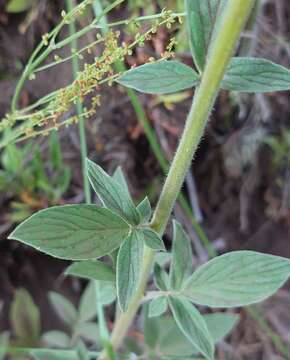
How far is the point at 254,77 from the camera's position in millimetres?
586

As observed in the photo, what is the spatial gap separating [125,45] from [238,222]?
94 centimetres

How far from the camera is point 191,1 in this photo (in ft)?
1.85

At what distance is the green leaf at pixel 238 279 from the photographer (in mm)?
690

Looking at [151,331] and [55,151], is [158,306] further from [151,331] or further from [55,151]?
[55,151]

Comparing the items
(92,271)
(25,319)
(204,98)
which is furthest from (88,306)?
(204,98)

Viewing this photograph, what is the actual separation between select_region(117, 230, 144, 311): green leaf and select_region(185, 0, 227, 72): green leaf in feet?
0.65

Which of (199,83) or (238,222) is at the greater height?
(199,83)

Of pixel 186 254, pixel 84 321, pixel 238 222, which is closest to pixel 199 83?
pixel 186 254

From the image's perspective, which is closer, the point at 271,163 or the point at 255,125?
the point at 255,125

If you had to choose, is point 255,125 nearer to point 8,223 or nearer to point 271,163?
point 271,163

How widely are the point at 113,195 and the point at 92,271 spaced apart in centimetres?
18

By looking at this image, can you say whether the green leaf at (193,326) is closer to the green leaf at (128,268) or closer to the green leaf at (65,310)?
the green leaf at (128,268)

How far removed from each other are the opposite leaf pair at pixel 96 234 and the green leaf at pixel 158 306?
15 cm

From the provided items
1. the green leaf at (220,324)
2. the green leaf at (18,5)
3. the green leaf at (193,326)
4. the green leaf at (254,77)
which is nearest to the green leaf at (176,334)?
the green leaf at (220,324)
